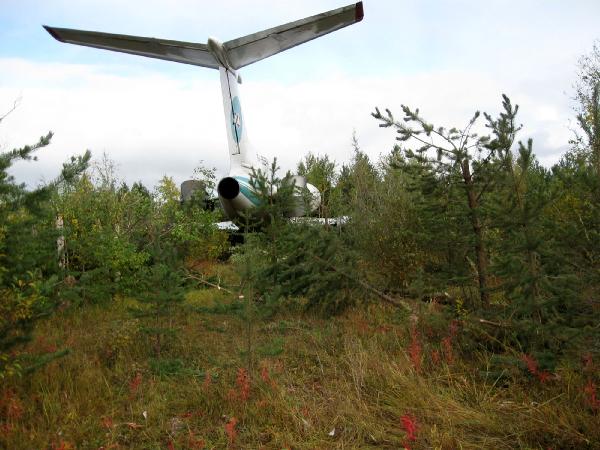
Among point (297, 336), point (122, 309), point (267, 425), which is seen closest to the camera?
point (267, 425)

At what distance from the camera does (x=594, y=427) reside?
2992 millimetres

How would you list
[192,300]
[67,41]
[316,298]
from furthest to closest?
1. [67,41]
2. [192,300]
3. [316,298]

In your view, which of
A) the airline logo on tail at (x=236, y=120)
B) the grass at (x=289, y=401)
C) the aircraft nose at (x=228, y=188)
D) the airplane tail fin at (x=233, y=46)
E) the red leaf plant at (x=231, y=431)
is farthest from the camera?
the airline logo on tail at (x=236, y=120)

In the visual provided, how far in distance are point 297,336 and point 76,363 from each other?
2.46 m

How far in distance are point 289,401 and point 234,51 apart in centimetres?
1109

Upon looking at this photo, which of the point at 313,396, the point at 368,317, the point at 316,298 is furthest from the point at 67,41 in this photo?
the point at 313,396

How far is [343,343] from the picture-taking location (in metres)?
5.23

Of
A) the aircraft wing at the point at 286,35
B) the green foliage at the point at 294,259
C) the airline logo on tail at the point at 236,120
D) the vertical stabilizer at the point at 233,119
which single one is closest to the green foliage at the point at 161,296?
the green foliage at the point at 294,259

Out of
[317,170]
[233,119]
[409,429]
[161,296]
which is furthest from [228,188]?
[317,170]

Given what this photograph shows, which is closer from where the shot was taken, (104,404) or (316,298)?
(104,404)

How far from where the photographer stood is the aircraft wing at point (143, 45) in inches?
436

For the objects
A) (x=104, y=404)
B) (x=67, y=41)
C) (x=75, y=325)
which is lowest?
(x=104, y=404)

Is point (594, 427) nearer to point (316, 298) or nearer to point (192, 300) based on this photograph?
point (316, 298)

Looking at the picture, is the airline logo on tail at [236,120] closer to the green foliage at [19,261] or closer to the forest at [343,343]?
the forest at [343,343]
